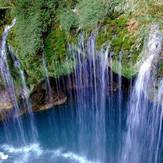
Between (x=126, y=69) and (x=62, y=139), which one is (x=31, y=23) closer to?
(x=126, y=69)

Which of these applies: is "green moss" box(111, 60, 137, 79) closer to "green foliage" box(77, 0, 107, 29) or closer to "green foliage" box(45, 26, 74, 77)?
"green foliage" box(77, 0, 107, 29)

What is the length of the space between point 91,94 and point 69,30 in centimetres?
336

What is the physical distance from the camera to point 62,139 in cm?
1550

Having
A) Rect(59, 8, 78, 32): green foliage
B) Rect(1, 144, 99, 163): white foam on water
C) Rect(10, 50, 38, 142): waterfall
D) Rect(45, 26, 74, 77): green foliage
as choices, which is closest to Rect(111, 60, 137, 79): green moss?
Rect(45, 26, 74, 77): green foliage

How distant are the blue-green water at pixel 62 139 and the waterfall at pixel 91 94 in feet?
0.17

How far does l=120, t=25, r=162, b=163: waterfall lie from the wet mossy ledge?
1.32ft

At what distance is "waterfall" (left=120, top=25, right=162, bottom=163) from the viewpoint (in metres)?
12.9

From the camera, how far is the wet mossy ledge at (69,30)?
44.8 ft

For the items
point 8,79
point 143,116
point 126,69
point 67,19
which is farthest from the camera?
point 8,79

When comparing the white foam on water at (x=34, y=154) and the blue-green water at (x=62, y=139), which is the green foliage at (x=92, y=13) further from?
the white foam on water at (x=34, y=154)

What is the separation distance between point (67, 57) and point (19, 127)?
12.9 ft

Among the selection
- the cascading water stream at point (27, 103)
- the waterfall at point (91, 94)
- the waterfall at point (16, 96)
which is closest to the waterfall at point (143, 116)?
the waterfall at point (91, 94)

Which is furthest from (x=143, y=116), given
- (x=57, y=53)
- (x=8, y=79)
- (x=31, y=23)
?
(x=8, y=79)

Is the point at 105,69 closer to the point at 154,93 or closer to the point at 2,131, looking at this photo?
the point at 154,93
